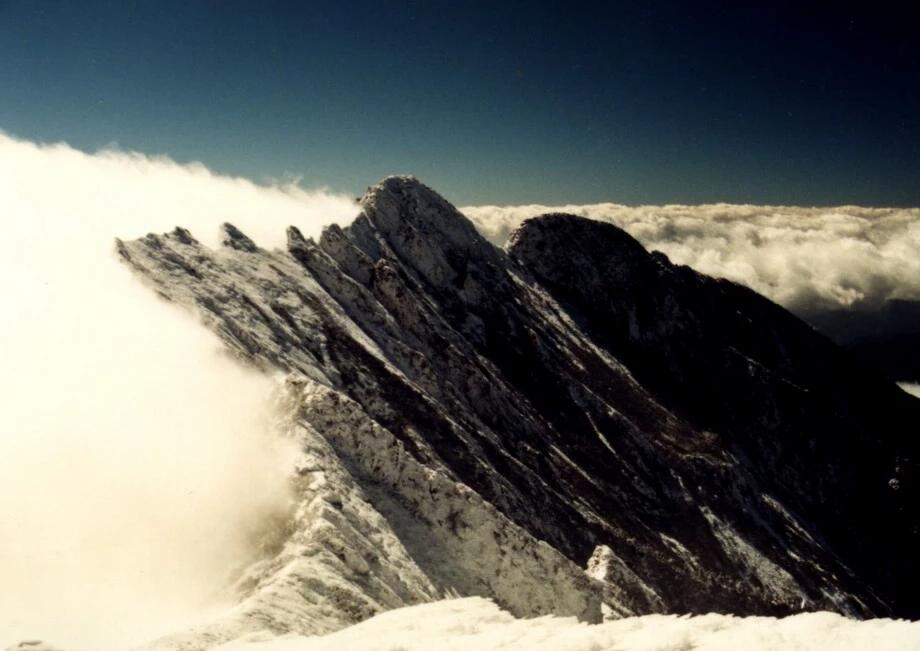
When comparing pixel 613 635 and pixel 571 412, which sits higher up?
pixel 571 412

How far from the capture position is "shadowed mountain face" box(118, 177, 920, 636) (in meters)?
46.7

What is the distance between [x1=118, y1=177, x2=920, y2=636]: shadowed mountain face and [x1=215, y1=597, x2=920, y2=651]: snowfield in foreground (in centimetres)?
938

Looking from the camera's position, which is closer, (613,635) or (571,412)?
(613,635)

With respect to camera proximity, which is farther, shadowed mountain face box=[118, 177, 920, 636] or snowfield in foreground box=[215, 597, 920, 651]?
shadowed mountain face box=[118, 177, 920, 636]

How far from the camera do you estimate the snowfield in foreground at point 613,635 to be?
1292cm

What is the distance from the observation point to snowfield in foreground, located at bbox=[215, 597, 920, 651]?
12.9 meters

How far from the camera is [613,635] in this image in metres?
15.7

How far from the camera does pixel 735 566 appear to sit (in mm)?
93250

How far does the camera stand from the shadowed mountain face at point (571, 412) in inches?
1838

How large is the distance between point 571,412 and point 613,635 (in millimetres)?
90424

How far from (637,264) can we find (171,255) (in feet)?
386

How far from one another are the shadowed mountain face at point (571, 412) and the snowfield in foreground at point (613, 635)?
30.8ft

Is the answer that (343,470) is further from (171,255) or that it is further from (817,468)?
(817,468)

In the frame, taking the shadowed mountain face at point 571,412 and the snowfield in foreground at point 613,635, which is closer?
Answer: the snowfield in foreground at point 613,635
